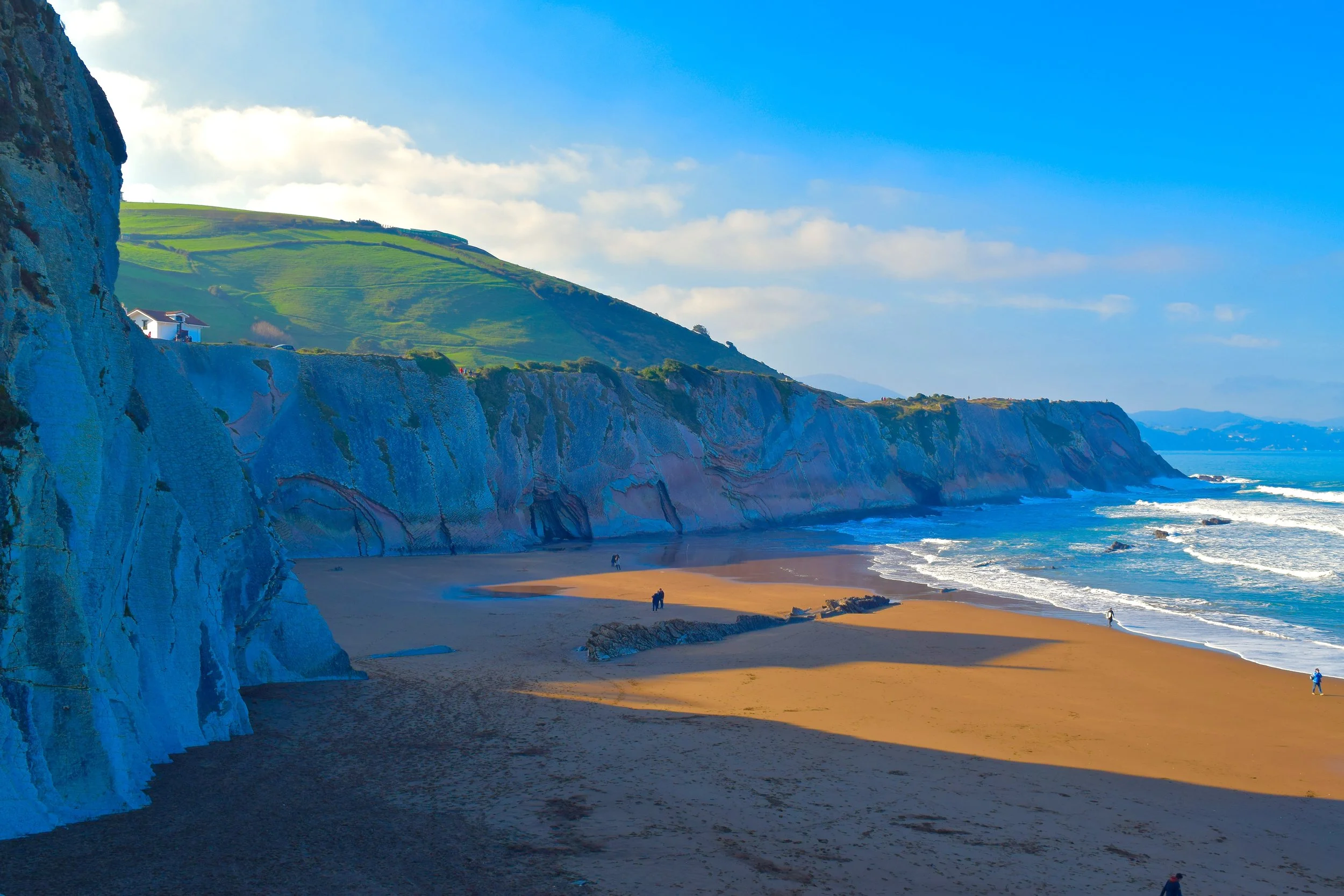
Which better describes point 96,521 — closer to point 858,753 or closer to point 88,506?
point 88,506

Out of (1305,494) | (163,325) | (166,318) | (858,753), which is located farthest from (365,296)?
(1305,494)

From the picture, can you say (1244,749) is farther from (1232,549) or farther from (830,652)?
(1232,549)

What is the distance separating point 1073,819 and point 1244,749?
229 inches

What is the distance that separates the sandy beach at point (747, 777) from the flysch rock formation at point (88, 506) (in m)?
0.77

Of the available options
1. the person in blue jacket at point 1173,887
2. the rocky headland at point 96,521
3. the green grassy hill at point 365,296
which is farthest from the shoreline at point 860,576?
the green grassy hill at point 365,296

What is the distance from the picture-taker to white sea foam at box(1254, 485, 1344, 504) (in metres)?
68.6

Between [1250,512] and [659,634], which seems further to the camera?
[1250,512]

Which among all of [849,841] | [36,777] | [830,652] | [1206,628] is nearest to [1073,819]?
[849,841]

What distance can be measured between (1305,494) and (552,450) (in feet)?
239

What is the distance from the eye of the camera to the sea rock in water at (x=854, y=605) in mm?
24625

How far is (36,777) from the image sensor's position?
8.23 m

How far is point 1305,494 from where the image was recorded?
74.6 m

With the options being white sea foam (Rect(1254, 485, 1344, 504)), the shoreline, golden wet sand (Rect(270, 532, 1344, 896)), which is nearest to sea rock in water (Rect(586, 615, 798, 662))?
golden wet sand (Rect(270, 532, 1344, 896))

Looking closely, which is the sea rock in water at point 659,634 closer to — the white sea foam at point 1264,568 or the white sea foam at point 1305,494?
the white sea foam at point 1264,568
